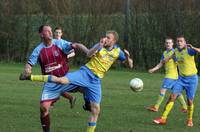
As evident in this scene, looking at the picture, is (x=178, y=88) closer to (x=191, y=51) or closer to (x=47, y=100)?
(x=191, y=51)

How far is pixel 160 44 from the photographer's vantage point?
3247 cm

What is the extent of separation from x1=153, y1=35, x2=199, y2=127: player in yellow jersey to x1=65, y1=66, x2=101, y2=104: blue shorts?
8.56 feet

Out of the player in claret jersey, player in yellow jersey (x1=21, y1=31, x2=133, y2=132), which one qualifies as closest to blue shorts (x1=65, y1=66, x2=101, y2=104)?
player in yellow jersey (x1=21, y1=31, x2=133, y2=132)

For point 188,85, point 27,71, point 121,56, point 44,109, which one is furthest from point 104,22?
point 27,71

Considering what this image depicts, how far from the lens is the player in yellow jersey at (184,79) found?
1200 centimetres

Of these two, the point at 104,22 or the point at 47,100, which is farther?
the point at 104,22

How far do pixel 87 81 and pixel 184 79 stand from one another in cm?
327

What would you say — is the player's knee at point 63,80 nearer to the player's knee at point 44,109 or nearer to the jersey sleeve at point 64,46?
the player's knee at point 44,109

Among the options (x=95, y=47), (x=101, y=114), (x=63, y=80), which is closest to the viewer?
(x=95, y=47)

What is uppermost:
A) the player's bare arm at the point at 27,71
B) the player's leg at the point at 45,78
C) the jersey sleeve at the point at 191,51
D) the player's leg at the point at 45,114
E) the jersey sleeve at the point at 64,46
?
the jersey sleeve at the point at 64,46

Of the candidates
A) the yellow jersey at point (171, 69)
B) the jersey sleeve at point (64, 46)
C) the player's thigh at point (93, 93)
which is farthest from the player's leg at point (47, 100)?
the yellow jersey at point (171, 69)

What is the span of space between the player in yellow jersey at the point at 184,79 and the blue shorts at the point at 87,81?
2609mm

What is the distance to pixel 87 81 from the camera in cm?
966

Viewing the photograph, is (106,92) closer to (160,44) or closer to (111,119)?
(111,119)
